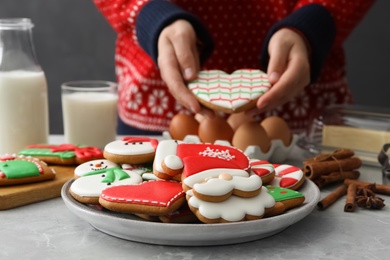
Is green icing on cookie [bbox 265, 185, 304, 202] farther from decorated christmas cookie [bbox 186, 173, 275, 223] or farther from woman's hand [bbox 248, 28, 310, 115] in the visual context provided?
woman's hand [bbox 248, 28, 310, 115]

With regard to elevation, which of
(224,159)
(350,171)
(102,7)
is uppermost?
(102,7)

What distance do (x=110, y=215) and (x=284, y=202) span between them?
8.9 inches

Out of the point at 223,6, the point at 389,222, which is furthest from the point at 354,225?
the point at 223,6

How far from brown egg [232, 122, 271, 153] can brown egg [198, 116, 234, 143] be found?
0.07ft

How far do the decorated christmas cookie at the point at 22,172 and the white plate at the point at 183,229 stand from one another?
0.66 ft

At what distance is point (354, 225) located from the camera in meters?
0.92

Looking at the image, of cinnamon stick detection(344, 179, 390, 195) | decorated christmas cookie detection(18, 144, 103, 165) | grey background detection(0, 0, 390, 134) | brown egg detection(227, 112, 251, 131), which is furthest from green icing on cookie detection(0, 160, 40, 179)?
grey background detection(0, 0, 390, 134)

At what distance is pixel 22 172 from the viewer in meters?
1.04

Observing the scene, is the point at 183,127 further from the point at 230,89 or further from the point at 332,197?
the point at 332,197

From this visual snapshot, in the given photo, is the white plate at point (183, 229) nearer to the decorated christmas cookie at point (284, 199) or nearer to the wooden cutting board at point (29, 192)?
the decorated christmas cookie at point (284, 199)

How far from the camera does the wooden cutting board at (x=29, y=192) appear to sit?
0.98 m

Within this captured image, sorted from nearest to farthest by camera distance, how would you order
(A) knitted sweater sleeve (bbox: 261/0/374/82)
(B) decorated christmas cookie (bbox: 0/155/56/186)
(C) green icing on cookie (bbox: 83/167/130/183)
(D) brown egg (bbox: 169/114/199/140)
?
(C) green icing on cookie (bbox: 83/167/130/183), (B) decorated christmas cookie (bbox: 0/155/56/186), (D) brown egg (bbox: 169/114/199/140), (A) knitted sweater sleeve (bbox: 261/0/374/82)

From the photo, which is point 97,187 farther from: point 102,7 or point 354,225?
point 102,7

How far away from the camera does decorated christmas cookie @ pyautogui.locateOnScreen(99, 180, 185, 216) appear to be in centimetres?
80
